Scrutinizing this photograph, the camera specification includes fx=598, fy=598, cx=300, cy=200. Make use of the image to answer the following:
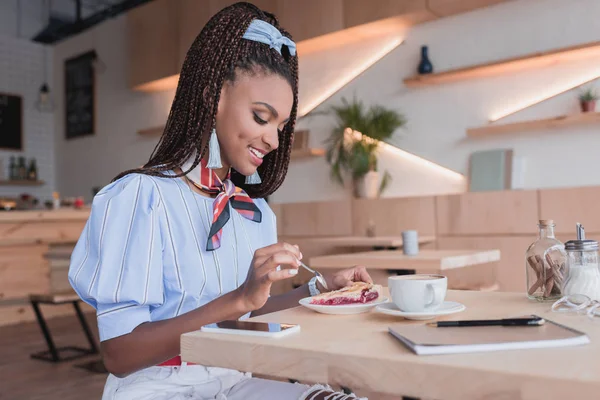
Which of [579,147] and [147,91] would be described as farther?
[147,91]

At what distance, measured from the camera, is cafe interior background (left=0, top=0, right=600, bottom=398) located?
3.98 metres

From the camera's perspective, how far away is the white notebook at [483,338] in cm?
63

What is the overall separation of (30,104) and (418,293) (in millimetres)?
8187

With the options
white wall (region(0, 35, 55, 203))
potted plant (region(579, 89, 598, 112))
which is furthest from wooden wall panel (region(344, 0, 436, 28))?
white wall (region(0, 35, 55, 203))

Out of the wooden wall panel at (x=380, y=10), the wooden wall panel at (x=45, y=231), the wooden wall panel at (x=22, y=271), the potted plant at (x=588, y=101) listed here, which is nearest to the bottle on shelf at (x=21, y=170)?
the wooden wall panel at (x=45, y=231)

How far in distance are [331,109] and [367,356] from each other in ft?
15.5

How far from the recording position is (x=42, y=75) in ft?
26.8

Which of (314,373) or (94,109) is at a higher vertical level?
(94,109)

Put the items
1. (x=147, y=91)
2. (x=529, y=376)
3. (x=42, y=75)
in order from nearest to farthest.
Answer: (x=529, y=376), (x=147, y=91), (x=42, y=75)

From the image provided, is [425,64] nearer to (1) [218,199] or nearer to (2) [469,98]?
(2) [469,98]

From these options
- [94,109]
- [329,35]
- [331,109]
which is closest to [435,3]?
[329,35]

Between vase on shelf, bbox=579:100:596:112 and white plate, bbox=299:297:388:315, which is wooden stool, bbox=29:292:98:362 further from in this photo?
vase on shelf, bbox=579:100:596:112

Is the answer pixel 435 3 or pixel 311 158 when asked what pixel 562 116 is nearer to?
pixel 435 3

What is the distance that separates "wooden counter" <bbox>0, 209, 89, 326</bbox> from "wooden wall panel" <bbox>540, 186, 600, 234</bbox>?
153 inches
